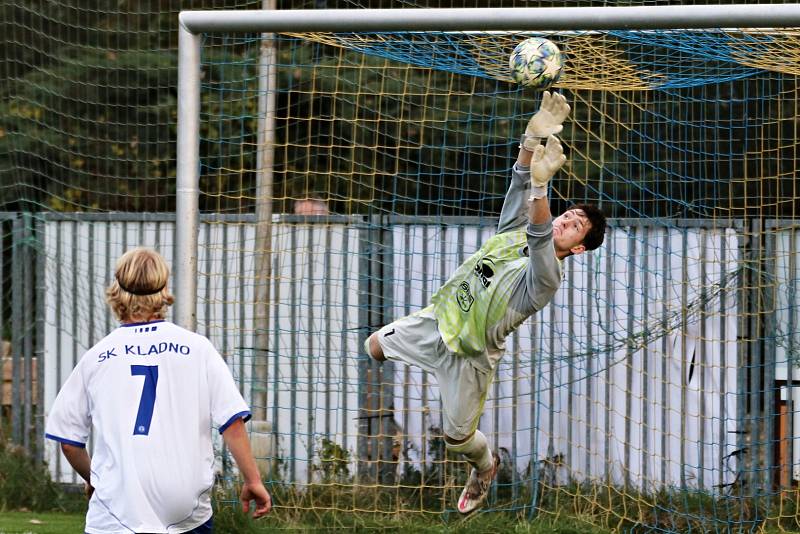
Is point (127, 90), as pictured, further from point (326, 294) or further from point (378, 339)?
point (378, 339)

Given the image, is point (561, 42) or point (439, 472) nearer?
point (561, 42)

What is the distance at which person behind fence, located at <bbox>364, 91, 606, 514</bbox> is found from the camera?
5578 mm

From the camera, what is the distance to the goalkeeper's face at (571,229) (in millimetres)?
5551

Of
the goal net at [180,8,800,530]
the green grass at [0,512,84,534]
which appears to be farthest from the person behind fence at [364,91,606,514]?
the green grass at [0,512,84,534]

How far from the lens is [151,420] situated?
3652 mm

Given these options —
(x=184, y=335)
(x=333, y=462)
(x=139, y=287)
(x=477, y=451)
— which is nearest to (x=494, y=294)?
(x=477, y=451)

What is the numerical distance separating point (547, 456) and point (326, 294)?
1.96 meters

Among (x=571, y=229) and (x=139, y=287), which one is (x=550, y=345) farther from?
(x=139, y=287)

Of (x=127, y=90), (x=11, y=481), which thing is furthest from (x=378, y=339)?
(x=127, y=90)

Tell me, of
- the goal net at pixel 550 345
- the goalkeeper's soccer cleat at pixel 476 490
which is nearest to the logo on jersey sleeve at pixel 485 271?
the goalkeeper's soccer cleat at pixel 476 490

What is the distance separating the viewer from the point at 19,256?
8602 millimetres

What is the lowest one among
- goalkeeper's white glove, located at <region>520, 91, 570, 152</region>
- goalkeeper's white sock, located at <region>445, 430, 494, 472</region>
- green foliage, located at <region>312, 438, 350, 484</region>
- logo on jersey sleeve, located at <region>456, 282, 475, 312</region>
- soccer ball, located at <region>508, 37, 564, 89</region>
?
green foliage, located at <region>312, 438, 350, 484</region>

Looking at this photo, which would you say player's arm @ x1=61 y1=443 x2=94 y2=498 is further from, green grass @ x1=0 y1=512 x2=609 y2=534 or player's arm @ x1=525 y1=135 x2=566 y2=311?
green grass @ x1=0 y1=512 x2=609 y2=534

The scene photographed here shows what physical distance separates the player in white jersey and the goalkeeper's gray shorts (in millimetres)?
2269
